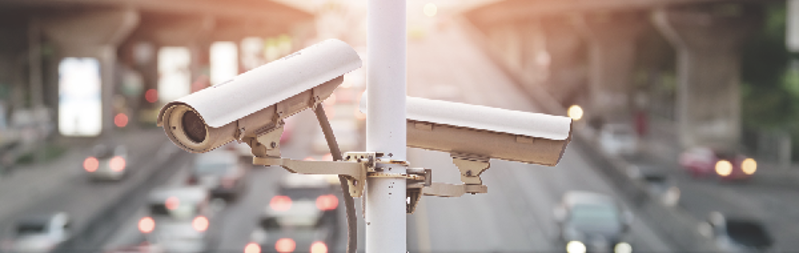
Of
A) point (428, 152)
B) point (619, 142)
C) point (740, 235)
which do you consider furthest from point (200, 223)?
point (619, 142)

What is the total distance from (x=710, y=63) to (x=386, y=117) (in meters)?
50.8

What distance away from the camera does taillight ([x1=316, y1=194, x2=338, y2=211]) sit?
1129 inches

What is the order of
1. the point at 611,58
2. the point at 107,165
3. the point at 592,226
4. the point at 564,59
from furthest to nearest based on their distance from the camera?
the point at 564,59 → the point at 611,58 → the point at 107,165 → the point at 592,226

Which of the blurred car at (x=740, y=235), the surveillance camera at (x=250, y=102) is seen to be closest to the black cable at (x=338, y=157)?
the surveillance camera at (x=250, y=102)

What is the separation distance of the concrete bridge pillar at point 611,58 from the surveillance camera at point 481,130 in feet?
206

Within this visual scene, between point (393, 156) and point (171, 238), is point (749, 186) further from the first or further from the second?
point (393, 156)

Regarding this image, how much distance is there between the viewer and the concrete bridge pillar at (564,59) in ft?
308

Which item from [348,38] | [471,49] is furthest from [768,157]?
[471,49]

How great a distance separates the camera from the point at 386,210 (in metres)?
4.18

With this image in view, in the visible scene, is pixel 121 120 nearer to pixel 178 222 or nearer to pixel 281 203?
pixel 178 222

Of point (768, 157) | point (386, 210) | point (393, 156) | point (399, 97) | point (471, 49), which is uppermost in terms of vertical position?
point (471, 49)

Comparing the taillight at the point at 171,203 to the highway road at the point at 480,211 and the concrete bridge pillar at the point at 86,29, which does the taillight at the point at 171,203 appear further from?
the concrete bridge pillar at the point at 86,29

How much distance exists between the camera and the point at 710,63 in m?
51.2

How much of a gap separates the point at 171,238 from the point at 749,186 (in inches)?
1317
